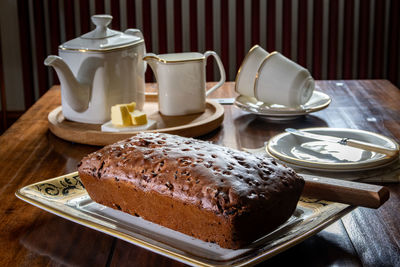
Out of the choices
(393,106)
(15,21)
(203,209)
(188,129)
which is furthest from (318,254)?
(15,21)

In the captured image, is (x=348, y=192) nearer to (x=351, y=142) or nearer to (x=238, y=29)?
(x=351, y=142)

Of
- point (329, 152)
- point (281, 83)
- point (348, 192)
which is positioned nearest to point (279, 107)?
point (281, 83)

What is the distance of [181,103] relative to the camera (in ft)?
4.38

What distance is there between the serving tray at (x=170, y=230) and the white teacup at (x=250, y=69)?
67 cm

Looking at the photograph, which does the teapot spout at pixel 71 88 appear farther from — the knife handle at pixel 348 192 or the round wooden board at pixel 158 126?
the knife handle at pixel 348 192

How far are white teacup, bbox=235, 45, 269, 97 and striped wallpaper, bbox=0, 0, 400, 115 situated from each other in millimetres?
1693

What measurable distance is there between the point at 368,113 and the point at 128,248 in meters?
0.90

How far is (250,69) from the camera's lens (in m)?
1.42

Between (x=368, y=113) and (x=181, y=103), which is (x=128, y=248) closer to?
(x=181, y=103)

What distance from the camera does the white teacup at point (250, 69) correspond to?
142 cm

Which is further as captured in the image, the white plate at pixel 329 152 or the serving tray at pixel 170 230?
the white plate at pixel 329 152

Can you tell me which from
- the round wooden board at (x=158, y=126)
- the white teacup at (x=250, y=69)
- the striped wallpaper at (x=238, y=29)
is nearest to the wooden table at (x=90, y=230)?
the round wooden board at (x=158, y=126)

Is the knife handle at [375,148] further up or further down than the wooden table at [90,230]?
further up

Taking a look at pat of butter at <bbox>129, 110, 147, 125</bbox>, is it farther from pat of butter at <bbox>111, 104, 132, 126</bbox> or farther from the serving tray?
the serving tray
